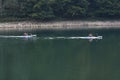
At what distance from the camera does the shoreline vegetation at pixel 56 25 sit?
85.0 metres

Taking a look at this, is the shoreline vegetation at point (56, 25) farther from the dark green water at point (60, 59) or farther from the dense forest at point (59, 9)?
the dark green water at point (60, 59)

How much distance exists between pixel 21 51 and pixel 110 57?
11992mm

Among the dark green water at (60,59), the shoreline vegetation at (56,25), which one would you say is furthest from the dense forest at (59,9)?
the dark green water at (60,59)

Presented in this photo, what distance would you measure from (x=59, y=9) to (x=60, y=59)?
152 feet

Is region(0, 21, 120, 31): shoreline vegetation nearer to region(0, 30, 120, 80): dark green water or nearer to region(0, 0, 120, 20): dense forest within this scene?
region(0, 0, 120, 20): dense forest

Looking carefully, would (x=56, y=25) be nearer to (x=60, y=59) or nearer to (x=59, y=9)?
(x=59, y=9)

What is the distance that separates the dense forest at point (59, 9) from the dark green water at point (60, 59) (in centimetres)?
2336

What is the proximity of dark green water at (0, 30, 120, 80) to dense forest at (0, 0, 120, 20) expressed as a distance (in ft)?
76.7

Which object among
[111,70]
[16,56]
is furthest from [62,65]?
[16,56]

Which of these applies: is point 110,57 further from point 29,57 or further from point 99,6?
point 99,6

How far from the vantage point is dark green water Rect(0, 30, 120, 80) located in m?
36.9

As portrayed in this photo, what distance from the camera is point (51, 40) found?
6412 cm

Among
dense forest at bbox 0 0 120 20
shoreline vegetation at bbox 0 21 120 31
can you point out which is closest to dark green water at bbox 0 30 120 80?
shoreline vegetation at bbox 0 21 120 31

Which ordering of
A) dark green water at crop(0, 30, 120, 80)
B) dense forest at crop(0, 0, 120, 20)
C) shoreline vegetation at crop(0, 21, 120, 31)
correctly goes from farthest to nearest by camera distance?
dense forest at crop(0, 0, 120, 20)
shoreline vegetation at crop(0, 21, 120, 31)
dark green water at crop(0, 30, 120, 80)
